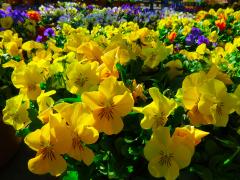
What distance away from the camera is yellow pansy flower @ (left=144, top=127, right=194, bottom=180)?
1107 mm

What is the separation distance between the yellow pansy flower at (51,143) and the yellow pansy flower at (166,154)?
0.88ft

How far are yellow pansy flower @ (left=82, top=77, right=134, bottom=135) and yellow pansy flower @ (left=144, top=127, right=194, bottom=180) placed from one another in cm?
14

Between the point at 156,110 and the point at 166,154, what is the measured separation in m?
0.15

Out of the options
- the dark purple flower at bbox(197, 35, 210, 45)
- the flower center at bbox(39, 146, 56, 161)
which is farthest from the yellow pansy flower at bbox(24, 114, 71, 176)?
the dark purple flower at bbox(197, 35, 210, 45)

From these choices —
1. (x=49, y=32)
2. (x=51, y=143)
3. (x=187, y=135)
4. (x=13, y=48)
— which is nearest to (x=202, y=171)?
(x=187, y=135)

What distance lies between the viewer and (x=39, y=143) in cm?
112

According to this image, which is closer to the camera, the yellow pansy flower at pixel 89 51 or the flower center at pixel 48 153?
the flower center at pixel 48 153

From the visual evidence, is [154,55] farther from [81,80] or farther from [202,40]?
[202,40]

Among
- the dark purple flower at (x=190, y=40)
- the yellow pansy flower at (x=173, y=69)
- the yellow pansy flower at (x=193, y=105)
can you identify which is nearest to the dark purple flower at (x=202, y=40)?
the dark purple flower at (x=190, y=40)

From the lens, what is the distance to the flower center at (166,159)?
3.68 ft

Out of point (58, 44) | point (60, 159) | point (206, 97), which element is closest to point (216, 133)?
point (206, 97)

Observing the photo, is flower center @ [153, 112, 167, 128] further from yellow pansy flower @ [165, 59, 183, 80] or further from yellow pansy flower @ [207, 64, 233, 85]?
yellow pansy flower @ [165, 59, 183, 80]

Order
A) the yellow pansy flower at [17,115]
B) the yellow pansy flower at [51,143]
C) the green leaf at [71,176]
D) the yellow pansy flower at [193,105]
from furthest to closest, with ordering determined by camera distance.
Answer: the yellow pansy flower at [17,115]
the green leaf at [71,176]
the yellow pansy flower at [193,105]
the yellow pansy flower at [51,143]

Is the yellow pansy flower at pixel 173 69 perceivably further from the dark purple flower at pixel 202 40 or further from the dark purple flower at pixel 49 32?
the dark purple flower at pixel 49 32
